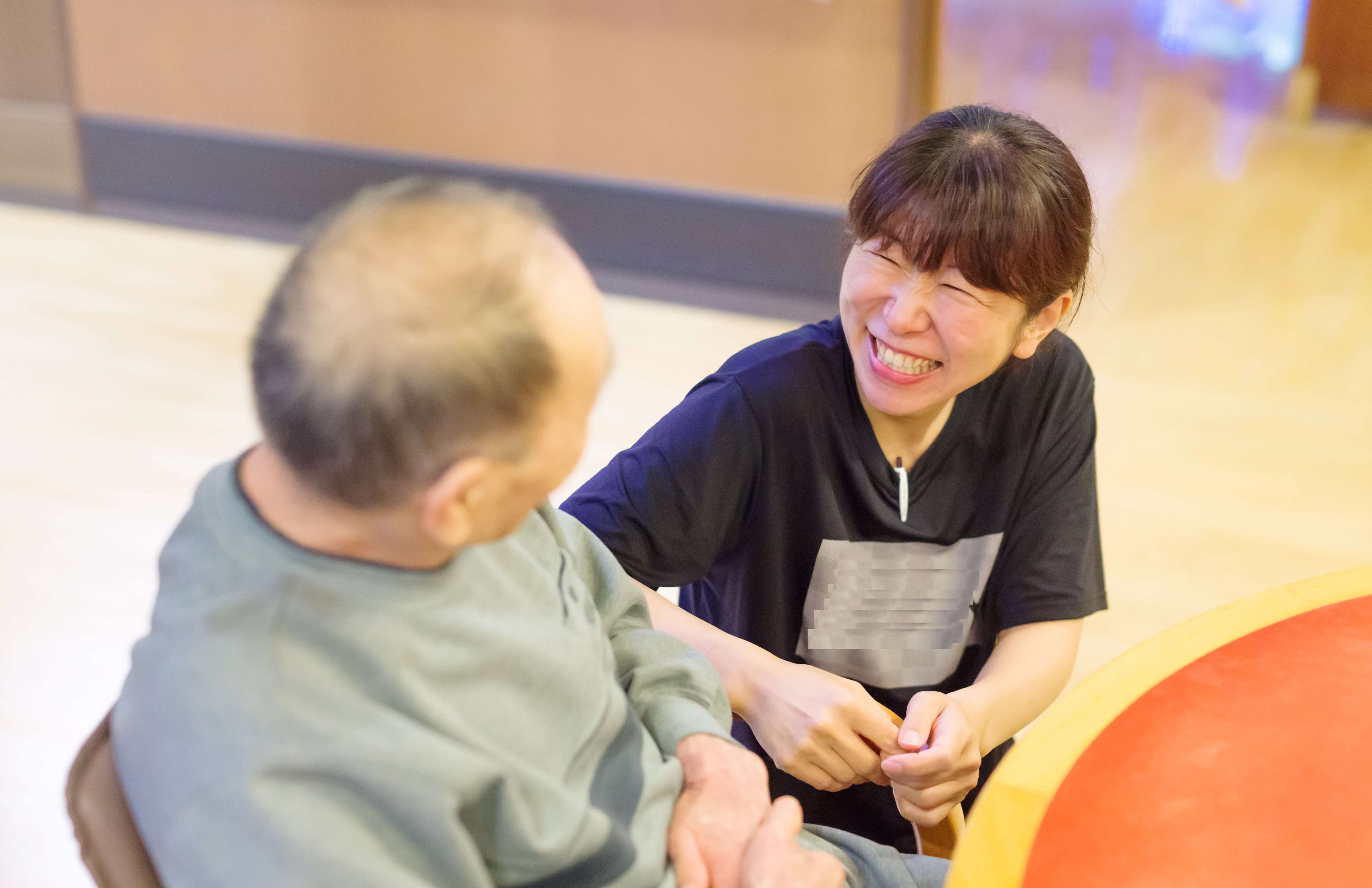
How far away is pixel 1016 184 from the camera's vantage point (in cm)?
113

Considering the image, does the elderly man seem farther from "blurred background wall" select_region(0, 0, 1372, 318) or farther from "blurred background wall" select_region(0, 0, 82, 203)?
"blurred background wall" select_region(0, 0, 82, 203)

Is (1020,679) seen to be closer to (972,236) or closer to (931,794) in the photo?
(931,794)

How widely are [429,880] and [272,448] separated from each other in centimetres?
27

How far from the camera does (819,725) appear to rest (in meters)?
1.15

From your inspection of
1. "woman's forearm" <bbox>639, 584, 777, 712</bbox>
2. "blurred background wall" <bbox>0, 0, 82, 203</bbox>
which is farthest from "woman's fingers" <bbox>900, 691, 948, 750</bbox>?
"blurred background wall" <bbox>0, 0, 82, 203</bbox>

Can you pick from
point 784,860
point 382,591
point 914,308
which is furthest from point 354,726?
point 914,308

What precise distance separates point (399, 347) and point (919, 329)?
621 mm

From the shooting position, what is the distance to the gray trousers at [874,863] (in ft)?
3.50

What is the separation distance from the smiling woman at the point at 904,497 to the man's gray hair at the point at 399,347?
Result: 20.3 inches

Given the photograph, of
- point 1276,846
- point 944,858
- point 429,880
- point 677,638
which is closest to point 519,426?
point 429,880

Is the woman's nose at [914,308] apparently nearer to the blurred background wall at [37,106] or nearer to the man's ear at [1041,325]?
the man's ear at [1041,325]

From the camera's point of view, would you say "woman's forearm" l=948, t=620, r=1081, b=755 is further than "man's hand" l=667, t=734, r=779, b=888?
Yes

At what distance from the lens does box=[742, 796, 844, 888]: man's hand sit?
88cm

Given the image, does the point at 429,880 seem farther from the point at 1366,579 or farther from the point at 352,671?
the point at 1366,579
